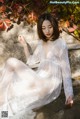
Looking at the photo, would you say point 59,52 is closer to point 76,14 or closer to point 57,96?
point 57,96

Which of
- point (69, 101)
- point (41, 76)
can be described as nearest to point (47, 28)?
point (41, 76)

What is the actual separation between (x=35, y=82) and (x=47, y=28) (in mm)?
290

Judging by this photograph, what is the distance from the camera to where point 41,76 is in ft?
6.12

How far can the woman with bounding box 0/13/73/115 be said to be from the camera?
1789 mm

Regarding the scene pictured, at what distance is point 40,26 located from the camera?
1.94 meters

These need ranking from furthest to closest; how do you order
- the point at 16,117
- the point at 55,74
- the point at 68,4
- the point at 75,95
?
the point at 68,4 < the point at 75,95 < the point at 55,74 < the point at 16,117

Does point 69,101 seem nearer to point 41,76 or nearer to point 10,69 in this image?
point 41,76

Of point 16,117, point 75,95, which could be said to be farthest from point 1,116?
point 75,95

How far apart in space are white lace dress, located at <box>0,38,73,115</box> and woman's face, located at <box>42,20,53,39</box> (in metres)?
0.05

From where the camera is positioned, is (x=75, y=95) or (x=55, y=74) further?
(x=75, y=95)

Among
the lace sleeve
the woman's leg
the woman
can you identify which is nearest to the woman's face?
the woman

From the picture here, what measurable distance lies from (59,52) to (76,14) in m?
0.60

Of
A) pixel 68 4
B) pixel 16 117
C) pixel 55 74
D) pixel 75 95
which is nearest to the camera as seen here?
pixel 16 117

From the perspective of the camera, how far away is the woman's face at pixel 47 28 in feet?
6.29
